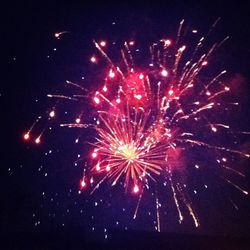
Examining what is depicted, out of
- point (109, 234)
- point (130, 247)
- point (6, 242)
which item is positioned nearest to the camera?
point (6, 242)

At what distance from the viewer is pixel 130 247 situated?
2573 cm

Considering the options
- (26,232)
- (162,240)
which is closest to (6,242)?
(26,232)

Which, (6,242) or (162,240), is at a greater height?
(162,240)

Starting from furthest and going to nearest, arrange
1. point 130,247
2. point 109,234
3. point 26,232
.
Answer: point 109,234 < point 130,247 < point 26,232

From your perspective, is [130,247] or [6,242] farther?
[130,247]

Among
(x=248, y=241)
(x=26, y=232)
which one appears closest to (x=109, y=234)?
(x=26, y=232)

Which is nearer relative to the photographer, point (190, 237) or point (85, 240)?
point (85, 240)

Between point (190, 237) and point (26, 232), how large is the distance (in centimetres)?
1088

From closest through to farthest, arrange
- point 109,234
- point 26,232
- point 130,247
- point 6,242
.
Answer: point 6,242
point 26,232
point 130,247
point 109,234

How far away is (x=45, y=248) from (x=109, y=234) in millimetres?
6321

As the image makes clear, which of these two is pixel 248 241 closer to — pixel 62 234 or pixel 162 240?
pixel 162 240

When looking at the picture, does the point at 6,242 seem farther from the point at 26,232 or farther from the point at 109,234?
the point at 109,234

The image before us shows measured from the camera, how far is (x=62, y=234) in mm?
23875

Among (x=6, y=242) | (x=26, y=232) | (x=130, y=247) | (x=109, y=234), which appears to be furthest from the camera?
(x=109, y=234)
